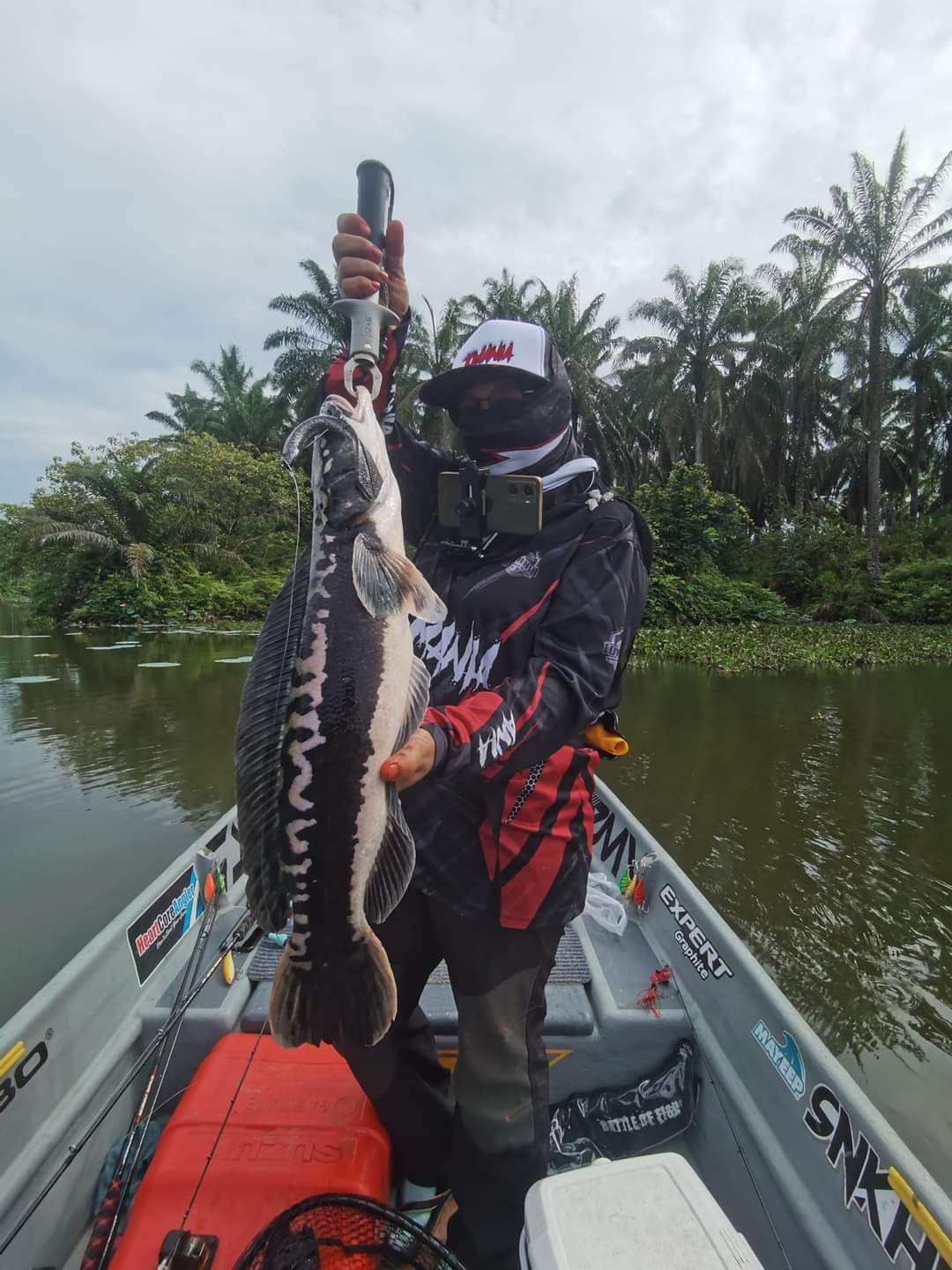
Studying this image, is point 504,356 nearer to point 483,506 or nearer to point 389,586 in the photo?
point 483,506

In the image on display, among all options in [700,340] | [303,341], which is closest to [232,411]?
[303,341]

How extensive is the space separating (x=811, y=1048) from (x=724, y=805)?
681 centimetres

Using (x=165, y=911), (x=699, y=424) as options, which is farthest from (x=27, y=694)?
(x=699, y=424)

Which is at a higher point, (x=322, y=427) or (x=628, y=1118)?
(x=322, y=427)

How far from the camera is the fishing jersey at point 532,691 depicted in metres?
1.78

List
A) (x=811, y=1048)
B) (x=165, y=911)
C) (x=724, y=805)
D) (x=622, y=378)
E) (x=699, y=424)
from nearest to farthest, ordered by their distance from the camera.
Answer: (x=811, y=1048)
(x=165, y=911)
(x=724, y=805)
(x=699, y=424)
(x=622, y=378)

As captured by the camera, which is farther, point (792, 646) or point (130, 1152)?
point (792, 646)

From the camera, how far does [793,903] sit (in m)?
6.51

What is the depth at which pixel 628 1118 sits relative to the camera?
282 cm

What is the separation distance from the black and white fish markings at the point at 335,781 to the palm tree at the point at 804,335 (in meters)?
30.5

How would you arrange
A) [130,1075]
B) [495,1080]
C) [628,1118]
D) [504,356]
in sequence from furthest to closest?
[628,1118]
[130,1075]
[504,356]
[495,1080]

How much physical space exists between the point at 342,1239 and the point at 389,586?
6.03 ft

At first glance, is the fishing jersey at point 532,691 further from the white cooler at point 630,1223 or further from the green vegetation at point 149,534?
the green vegetation at point 149,534

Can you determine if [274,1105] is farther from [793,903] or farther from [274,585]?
[274,585]
